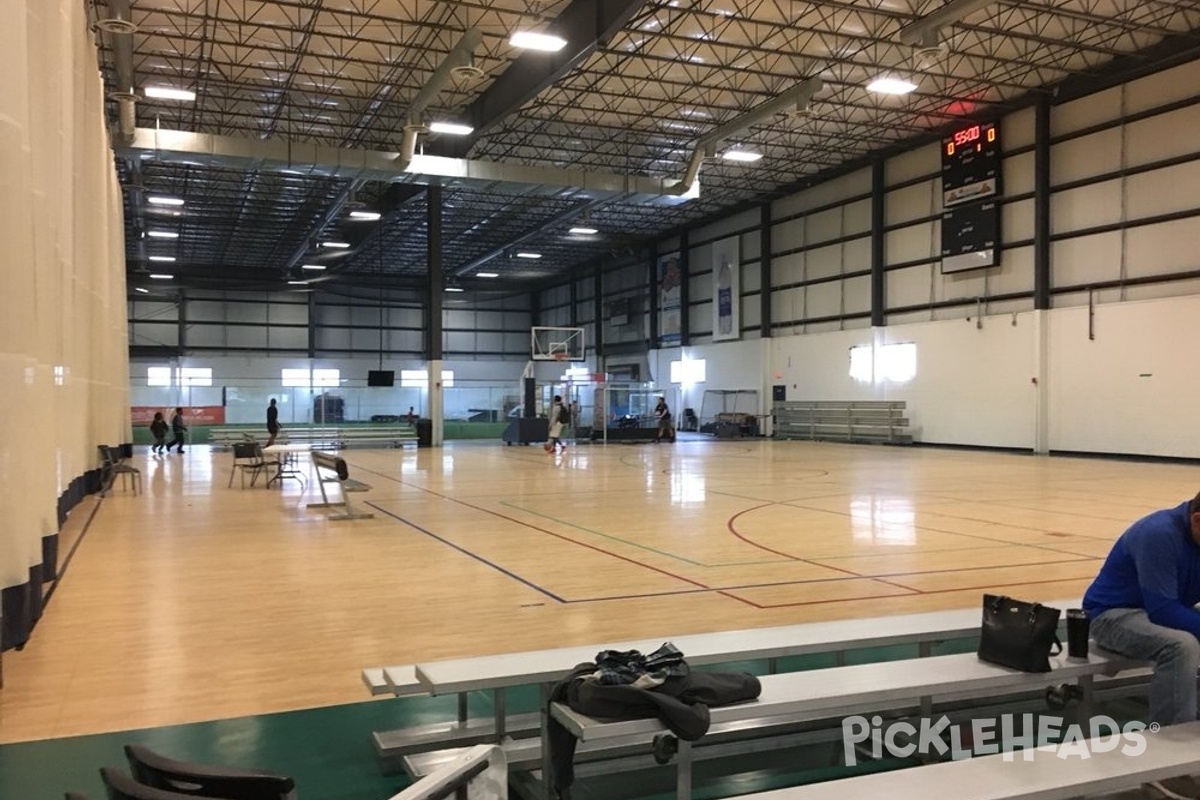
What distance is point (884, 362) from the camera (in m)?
29.2

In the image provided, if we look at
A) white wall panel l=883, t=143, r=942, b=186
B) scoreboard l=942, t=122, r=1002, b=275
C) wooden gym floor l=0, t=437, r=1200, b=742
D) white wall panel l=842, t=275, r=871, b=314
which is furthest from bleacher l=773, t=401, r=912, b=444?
wooden gym floor l=0, t=437, r=1200, b=742

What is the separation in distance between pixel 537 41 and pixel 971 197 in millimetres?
14640

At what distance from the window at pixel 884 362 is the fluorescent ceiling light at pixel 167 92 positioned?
71.6 ft

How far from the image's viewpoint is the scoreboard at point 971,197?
81.0 ft

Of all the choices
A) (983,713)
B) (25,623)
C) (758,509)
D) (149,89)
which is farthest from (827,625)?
(149,89)

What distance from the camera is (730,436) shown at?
35062 millimetres

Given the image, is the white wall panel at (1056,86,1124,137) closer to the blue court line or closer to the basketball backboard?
the basketball backboard

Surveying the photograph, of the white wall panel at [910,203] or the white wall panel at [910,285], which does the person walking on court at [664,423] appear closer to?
the white wall panel at [910,285]

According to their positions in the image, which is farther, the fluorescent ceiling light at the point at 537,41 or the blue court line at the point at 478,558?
the fluorescent ceiling light at the point at 537,41

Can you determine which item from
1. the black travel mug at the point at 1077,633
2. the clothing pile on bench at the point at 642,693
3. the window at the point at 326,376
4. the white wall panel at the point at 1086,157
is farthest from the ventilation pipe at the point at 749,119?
the window at the point at 326,376

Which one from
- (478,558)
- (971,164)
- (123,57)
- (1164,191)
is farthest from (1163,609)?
(971,164)

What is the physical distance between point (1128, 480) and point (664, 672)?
16563 mm

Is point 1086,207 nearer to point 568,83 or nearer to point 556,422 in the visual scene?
point 568,83

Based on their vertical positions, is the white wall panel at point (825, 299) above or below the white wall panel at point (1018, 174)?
below
